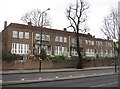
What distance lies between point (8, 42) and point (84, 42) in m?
33.9

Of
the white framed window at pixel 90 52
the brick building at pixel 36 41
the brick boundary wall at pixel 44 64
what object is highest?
the brick building at pixel 36 41

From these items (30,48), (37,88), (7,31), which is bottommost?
(37,88)

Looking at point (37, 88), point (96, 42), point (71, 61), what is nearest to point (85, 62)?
point (71, 61)

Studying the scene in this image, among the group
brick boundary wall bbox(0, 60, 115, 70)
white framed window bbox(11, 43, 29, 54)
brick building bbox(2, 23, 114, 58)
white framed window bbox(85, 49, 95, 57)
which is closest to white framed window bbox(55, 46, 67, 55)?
brick building bbox(2, 23, 114, 58)

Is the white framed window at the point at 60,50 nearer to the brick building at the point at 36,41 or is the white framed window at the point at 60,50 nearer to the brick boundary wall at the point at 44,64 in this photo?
the brick building at the point at 36,41

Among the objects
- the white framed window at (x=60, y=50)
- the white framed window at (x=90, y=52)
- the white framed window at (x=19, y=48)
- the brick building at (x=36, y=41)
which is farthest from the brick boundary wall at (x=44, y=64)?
the white framed window at (x=90, y=52)

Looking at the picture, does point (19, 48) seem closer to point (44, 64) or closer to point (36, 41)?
point (36, 41)

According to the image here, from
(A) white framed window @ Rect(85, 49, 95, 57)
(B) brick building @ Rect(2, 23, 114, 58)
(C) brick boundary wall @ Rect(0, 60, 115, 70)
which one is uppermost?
(B) brick building @ Rect(2, 23, 114, 58)

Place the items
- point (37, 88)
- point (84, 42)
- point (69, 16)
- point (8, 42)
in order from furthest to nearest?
point (84, 42) < point (8, 42) < point (69, 16) < point (37, 88)

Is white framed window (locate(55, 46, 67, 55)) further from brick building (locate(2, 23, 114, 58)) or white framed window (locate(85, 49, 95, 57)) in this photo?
white framed window (locate(85, 49, 95, 57))

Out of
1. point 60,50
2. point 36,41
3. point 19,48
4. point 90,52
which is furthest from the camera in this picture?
point 90,52

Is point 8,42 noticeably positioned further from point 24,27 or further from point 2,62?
point 2,62

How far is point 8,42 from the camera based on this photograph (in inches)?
2484

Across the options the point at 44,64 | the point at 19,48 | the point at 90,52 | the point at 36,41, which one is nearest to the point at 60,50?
the point at 36,41
